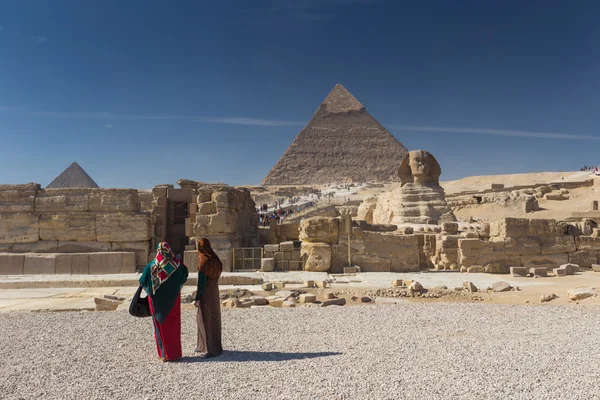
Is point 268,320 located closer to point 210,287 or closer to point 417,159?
point 210,287

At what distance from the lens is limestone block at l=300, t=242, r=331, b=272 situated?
28.2ft

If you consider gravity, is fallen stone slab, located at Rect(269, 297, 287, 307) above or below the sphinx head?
below

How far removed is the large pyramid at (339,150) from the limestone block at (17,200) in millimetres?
123825

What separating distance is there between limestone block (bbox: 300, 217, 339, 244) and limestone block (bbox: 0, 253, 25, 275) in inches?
194

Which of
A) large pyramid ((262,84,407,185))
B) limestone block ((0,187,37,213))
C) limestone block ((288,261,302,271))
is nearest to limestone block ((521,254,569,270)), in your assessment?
limestone block ((288,261,302,271))

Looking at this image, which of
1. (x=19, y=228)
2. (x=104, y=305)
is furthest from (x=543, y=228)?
(x=19, y=228)

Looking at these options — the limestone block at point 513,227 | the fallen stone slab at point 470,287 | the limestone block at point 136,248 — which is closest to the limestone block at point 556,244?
the limestone block at point 513,227

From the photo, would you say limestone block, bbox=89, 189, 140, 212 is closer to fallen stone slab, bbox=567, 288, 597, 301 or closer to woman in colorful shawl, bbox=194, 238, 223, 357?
woman in colorful shawl, bbox=194, 238, 223, 357

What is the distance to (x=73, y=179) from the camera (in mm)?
29406

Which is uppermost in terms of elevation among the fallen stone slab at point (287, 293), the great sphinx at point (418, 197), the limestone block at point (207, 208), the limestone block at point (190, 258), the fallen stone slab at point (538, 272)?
the great sphinx at point (418, 197)

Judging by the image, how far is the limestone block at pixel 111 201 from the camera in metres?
8.74

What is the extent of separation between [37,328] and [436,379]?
353 centimetres

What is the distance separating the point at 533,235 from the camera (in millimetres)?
8953

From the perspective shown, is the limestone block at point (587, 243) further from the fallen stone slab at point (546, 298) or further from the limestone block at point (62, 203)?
the limestone block at point (62, 203)
